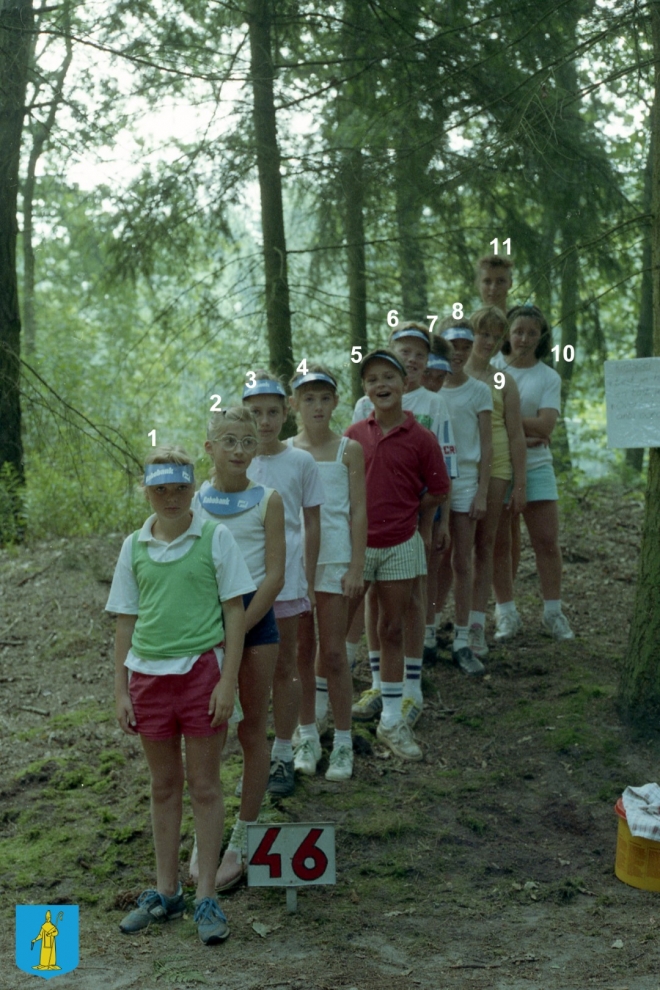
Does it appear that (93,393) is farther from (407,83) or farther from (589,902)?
(589,902)

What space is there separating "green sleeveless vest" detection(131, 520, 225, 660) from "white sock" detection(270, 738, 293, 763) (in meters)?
1.28

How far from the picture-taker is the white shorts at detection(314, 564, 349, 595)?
191 inches

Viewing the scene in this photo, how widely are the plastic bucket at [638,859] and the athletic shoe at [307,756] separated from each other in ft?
4.83

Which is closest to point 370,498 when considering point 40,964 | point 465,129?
point 40,964

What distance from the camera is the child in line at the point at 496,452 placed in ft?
20.6

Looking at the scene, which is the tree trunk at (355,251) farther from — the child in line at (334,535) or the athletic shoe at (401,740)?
the athletic shoe at (401,740)

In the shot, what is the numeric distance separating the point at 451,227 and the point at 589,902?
18.8 ft

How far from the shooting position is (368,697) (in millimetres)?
5773

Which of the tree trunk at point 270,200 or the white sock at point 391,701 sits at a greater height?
the tree trunk at point 270,200

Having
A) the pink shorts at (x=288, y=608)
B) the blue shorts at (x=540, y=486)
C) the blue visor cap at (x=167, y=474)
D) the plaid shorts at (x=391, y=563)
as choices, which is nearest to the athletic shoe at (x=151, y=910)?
the pink shorts at (x=288, y=608)

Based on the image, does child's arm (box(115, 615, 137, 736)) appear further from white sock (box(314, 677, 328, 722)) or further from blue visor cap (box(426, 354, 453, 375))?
blue visor cap (box(426, 354, 453, 375))

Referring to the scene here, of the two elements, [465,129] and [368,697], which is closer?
[368,697]

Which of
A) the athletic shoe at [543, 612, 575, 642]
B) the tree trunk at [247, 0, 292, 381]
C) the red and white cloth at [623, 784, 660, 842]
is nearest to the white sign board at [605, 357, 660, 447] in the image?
the red and white cloth at [623, 784, 660, 842]

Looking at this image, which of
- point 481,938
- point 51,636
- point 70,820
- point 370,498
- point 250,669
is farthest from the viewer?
point 51,636
